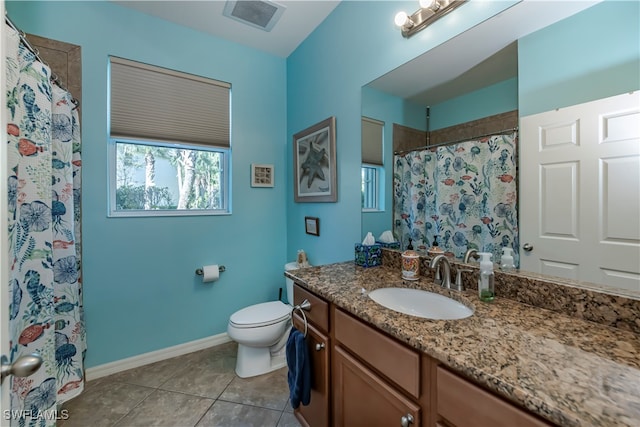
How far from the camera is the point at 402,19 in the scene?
1.35 meters

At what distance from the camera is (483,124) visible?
115 centimetres

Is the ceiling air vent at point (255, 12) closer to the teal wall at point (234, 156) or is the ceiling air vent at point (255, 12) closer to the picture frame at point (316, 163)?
the teal wall at point (234, 156)

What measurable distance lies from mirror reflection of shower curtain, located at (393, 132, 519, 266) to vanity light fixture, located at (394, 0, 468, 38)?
61cm

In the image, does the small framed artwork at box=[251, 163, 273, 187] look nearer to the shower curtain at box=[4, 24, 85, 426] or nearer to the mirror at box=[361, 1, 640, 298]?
the mirror at box=[361, 1, 640, 298]

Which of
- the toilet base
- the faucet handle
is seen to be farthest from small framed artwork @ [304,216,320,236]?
the faucet handle

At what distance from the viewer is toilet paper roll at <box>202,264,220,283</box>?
216 cm

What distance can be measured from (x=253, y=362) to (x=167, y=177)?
63.1 inches

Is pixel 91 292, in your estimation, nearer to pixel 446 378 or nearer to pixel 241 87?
pixel 241 87

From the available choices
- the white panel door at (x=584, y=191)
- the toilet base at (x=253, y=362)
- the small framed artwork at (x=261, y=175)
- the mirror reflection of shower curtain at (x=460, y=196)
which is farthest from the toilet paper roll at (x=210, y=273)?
the white panel door at (x=584, y=191)

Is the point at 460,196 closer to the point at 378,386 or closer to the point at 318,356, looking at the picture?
the point at 378,386

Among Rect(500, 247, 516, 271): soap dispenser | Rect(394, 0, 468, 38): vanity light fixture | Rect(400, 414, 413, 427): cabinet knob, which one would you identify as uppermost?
Rect(394, 0, 468, 38): vanity light fixture

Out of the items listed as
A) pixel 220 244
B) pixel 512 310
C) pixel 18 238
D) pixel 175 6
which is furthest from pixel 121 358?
pixel 175 6

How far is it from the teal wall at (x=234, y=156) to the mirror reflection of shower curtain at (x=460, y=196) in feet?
0.51

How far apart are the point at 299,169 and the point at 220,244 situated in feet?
3.13
